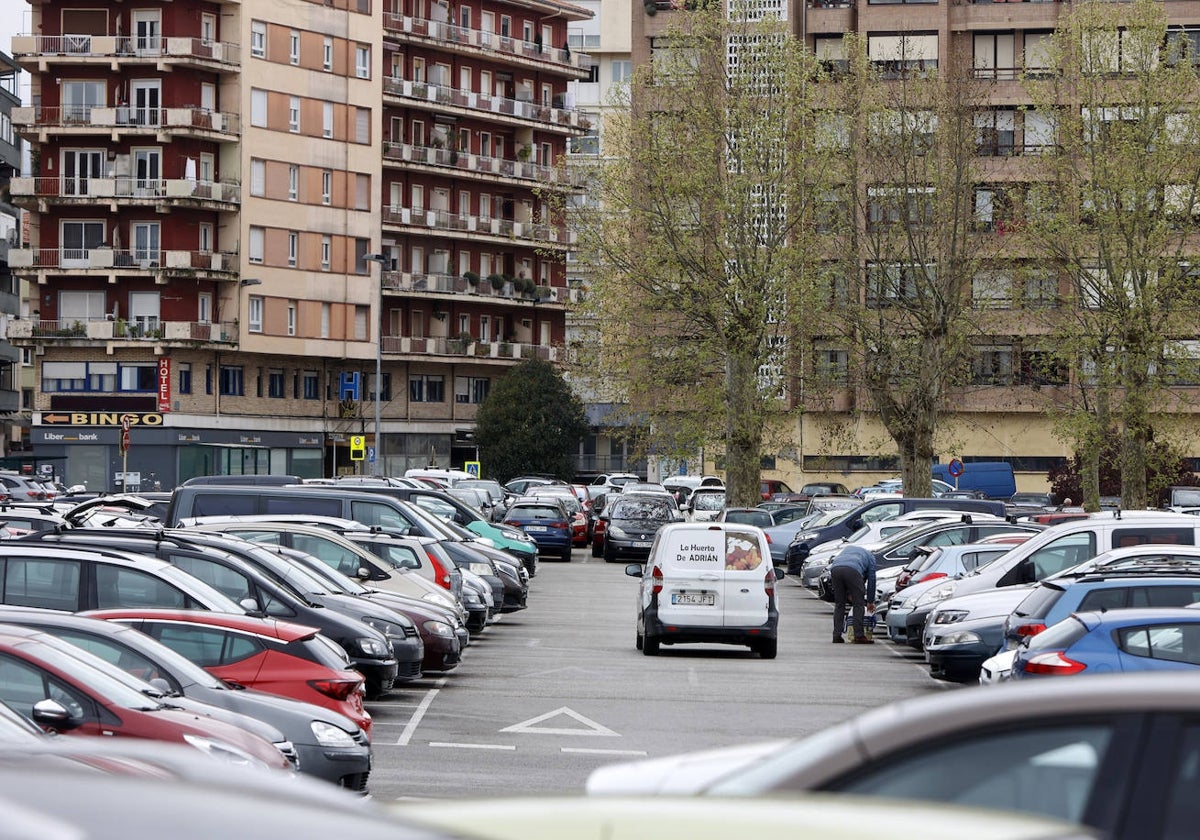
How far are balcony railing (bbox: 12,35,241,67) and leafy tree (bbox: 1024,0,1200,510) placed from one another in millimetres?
39676

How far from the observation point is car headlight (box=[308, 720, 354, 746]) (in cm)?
1306

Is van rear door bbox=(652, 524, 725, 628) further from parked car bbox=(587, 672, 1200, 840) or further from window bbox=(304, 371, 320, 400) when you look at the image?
window bbox=(304, 371, 320, 400)

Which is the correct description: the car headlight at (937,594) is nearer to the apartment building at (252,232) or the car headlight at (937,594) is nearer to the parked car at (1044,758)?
the parked car at (1044,758)

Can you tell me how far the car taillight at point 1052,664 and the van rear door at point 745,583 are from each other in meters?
9.99

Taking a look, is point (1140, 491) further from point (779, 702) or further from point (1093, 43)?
point (779, 702)

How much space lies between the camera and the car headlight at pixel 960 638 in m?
22.0

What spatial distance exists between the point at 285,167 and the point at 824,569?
158 ft

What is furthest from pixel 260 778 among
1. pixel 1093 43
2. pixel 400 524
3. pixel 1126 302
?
pixel 1093 43

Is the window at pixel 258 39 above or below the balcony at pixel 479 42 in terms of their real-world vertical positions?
below

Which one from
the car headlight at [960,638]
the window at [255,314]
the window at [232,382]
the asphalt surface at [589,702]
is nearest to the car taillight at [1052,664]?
the asphalt surface at [589,702]

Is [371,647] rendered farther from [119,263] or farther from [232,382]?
[232,382]

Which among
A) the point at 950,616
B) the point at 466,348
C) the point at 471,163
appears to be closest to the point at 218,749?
the point at 950,616

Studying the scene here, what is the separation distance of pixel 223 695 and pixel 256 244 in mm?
69068

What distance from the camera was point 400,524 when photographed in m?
29.3
